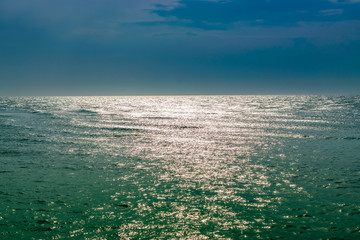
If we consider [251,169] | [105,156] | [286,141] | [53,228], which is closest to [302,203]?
[251,169]

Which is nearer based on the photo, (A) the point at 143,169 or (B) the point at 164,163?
(A) the point at 143,169

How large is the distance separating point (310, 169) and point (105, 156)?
13.6m

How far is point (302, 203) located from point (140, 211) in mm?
6151

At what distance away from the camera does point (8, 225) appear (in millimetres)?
9539

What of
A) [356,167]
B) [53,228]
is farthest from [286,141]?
[53,228]

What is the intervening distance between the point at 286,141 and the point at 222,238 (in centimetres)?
2277

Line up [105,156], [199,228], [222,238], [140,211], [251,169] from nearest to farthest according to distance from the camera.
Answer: [222,238]
[199,228]
[140,211]
[251,169]
[105,156]

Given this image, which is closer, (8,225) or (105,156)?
(8,225)

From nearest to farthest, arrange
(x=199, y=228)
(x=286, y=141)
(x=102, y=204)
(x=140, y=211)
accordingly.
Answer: (x=199, y=228) < (x=140, y=211) < (x=102, y=204) < (x=286, y=141)

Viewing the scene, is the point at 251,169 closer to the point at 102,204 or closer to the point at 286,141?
the point at 102,204

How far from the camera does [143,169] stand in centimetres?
1770

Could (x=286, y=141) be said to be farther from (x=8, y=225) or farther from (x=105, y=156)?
(x=8, y=225)

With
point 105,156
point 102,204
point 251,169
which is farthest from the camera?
point 105,156

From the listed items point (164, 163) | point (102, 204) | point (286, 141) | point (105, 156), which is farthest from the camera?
point (286, 141)
